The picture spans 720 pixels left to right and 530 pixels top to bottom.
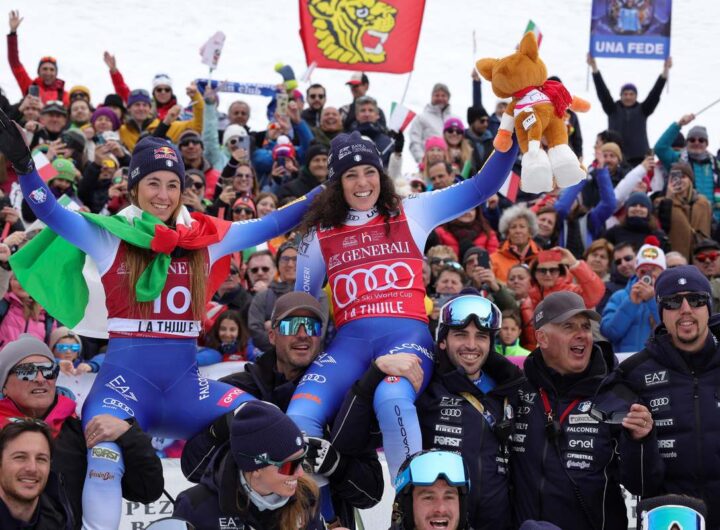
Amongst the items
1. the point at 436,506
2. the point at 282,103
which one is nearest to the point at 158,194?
the point at 436,506

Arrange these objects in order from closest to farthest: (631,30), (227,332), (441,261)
→ (227,332)
(441,261)
(631,30)

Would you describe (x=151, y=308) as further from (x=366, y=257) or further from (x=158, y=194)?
(x=366, y=257)

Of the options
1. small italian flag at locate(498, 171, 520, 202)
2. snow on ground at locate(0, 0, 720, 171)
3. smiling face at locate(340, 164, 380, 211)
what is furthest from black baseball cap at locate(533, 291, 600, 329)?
snow on ground at locate(0, 0, 720, 171)

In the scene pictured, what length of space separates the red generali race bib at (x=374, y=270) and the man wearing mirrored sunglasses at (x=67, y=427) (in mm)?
1431

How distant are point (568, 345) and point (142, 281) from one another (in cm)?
215

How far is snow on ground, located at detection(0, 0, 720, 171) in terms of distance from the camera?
21.6 metres

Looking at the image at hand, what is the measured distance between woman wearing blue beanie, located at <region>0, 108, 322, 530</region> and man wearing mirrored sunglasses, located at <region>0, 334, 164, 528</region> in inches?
3.3

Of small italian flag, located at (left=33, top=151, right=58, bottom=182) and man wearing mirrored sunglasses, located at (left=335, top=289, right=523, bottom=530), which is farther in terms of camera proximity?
small italian flag, located at (left=33, top=151, right=58, bottom=182)

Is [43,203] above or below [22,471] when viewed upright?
above

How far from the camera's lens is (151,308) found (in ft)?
18.9

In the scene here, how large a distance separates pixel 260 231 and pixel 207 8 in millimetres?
20946

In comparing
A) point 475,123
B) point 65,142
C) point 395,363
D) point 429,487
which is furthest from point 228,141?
point 429,487

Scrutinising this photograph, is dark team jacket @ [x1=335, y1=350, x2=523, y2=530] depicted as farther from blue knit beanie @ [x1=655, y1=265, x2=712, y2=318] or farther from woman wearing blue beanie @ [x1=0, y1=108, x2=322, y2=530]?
blue knit beanie @ [x1=655, y1=265, x2=712, y2=318]

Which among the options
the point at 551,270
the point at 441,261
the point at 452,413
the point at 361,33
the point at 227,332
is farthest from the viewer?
the point at 361,33
